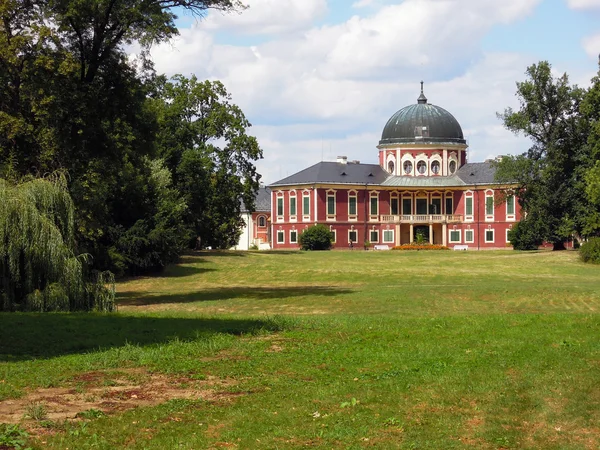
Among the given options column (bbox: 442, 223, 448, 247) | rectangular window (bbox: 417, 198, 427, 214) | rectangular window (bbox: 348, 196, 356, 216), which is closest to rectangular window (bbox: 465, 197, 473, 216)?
column (bbox: 442, 223, 448, 247)

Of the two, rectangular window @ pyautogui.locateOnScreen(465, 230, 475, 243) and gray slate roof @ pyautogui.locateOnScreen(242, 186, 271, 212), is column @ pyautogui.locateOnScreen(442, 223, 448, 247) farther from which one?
gray slate roof @ pyautogui.locateOnScreen(242, 186, 271, 212)

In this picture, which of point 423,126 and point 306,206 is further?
point 423,126

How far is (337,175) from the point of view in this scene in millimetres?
101000

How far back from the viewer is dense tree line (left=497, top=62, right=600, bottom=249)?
65.9m

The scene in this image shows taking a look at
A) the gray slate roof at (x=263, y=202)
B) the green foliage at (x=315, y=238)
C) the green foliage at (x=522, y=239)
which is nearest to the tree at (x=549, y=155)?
the green foliage at (x=522, y=239)

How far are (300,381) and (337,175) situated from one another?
88.1m

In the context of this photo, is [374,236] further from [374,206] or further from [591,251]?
[591,251]

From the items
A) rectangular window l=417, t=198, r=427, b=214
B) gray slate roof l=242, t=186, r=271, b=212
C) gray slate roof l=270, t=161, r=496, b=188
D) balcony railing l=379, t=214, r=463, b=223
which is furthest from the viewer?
gray slate roof l=242, t=186, r=271, b=212

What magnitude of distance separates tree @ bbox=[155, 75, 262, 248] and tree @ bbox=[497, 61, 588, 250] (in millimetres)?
19838

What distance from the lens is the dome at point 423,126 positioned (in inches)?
4011

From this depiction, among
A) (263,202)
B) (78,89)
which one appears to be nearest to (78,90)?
(78,89)

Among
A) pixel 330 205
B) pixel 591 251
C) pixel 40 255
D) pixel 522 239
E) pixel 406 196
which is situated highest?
pixel 406 196

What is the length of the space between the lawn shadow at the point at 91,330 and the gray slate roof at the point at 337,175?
77952 mm

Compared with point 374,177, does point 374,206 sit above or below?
below
